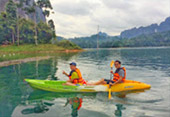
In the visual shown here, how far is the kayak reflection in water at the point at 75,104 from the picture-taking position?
7853 millimetres

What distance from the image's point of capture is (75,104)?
891 cm

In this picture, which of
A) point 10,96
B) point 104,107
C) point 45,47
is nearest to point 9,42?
point 45,47

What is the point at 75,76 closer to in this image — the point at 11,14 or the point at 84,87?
the point at 84,87

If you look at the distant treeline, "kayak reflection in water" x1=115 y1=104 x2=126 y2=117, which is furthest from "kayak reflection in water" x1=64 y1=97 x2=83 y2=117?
the distant treeline

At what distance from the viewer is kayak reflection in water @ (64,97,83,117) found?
309 inches

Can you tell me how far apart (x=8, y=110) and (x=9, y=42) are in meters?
62.4

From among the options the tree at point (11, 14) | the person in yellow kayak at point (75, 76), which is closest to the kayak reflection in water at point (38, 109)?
the person in yellow kayak at point (75, 76)

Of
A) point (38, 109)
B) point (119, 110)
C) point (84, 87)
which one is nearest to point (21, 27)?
point (84, 87)

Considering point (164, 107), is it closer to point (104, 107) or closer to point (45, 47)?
point (104, 107)

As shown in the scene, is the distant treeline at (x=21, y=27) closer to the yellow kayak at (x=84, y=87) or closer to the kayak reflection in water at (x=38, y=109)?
the yellow kayak at (x=84, y=87)

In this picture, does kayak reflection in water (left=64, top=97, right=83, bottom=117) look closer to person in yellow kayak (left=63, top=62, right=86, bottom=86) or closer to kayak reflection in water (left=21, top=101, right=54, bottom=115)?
kayak reflection in water (left=21, top=101, right=54, bottom=115)

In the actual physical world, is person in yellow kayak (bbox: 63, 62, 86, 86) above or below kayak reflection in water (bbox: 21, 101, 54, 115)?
above

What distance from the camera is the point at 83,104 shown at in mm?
8867

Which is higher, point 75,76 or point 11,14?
point 11,14
